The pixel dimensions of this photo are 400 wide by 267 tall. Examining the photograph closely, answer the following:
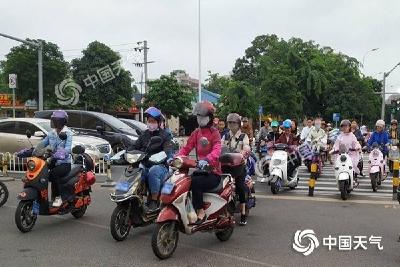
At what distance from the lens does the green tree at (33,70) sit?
46.4 m

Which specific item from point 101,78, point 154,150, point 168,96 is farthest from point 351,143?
point 101,78

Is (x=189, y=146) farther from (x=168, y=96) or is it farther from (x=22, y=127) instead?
(x=168, y=96)

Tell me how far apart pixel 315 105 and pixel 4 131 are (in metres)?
36.0

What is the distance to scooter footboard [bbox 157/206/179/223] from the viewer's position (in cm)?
585

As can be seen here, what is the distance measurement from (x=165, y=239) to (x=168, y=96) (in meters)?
31.5

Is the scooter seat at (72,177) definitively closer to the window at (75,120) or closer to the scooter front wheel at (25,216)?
the scooter front wheel at (25,216)

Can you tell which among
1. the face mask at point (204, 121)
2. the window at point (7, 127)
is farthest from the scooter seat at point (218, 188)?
the window at point (7, 127)

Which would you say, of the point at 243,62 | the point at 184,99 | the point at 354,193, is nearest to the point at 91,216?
the point at 354,193

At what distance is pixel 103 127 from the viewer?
18.3m

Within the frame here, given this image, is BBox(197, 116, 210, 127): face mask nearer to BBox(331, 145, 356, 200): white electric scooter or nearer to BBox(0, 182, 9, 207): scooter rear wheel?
BBox(0, 182, 9, 207): scooter rear wheel

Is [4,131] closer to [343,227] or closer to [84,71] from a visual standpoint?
[343,227]

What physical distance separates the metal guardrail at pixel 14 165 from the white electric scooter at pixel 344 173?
6.64m

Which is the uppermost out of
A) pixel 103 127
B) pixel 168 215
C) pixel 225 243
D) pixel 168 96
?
pixel 168 96

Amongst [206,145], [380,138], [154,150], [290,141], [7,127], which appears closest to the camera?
[206,145]
